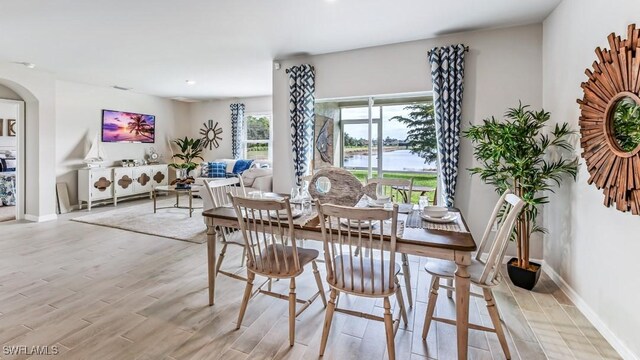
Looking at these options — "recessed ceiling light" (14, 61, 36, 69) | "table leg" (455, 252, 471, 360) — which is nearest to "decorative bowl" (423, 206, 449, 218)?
"table leg" (455, 252, 471, 360)

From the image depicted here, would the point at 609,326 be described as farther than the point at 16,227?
No

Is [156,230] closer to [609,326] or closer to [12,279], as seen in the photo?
[12,279]

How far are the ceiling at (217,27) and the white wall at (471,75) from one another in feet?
0.48

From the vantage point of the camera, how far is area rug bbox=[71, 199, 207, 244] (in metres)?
4.43

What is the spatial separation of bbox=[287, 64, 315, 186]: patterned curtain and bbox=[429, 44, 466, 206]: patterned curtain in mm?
1550

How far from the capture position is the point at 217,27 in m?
3.30

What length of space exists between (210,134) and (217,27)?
5.22 meters

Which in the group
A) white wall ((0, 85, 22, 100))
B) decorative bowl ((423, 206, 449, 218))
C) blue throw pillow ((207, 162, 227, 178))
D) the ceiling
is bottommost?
decorative bowl ((423, 206, 449, 218))

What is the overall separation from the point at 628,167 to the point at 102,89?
318 inches

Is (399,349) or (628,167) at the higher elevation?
(628,167)

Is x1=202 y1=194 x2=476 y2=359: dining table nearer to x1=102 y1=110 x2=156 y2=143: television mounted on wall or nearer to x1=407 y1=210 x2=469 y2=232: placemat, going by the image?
x1=407 y1=210 x2=469 y2=232: placemat

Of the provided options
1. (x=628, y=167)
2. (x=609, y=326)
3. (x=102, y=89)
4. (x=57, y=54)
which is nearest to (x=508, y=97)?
(x=628, y=167)

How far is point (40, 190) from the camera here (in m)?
5.07

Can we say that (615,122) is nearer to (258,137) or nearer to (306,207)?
(306,207)
